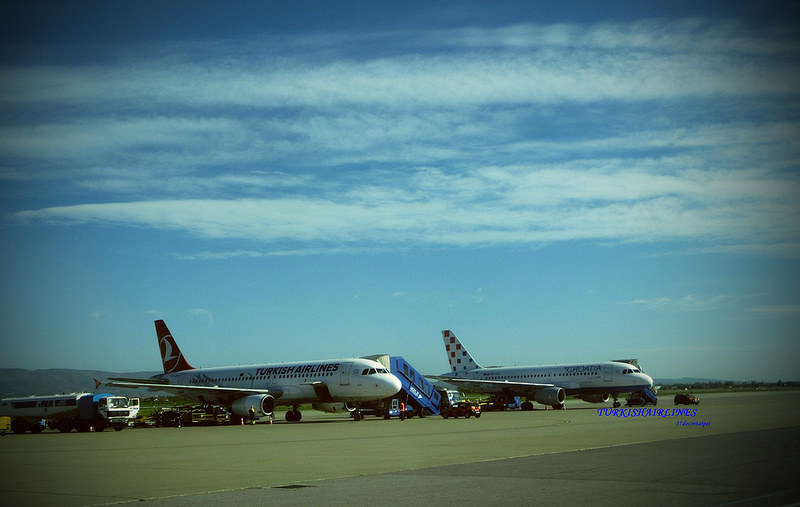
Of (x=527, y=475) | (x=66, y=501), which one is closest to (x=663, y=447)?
(x=527, y=475)

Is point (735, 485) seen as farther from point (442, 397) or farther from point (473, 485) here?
point (442, 397)

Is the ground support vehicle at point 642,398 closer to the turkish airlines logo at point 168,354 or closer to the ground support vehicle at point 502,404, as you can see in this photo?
the ground support vehicle at point 502,404

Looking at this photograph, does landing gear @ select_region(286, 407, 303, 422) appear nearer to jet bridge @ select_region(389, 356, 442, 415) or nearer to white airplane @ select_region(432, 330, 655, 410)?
jet bridge @ select_region(389, 356, 442, 415)

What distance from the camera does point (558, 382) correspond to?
65188 mm

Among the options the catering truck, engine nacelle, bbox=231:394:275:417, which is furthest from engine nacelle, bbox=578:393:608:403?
the catering truck

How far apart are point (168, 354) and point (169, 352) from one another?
19 cm

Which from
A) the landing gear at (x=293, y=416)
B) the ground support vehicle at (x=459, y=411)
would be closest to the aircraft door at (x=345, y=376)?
the landing gear at (x=293, y=416)

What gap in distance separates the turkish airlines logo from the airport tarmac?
36.8 meters

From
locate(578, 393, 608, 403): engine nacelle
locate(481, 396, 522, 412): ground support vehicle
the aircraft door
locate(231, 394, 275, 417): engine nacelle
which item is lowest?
locate(481, 396, 522, 412): ground support vehicle

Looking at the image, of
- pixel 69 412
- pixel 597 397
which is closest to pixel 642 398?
pixel 597 397

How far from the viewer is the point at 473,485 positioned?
550 inches

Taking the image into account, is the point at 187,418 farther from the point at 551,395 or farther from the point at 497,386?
the point at 551,395

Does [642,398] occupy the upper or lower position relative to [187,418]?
upper

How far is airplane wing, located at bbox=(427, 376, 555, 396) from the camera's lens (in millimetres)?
65312
